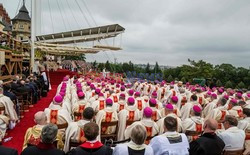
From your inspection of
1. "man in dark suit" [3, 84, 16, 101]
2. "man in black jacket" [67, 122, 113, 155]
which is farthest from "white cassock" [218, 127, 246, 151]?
"man in dark suit" [3, 84, 16, 101]

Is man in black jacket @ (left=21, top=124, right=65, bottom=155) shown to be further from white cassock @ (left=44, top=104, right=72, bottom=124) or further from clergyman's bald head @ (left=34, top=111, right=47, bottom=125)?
white cassock @ (left=44, top=104, right=72, bottom=124)

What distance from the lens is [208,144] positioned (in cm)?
373

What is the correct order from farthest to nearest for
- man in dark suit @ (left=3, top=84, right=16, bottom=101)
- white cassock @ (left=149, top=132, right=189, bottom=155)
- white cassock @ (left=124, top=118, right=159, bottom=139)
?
1. man in dark suit @ (left=3, top=84, right=16, bottom=101)
2. white cassock @ (left=124, top=118, right=159, bottom=139)
3. white cassock @ (left=149, top=132, right=189, bottom=155)

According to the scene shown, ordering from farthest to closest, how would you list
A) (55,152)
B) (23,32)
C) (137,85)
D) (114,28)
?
(23,32)
(114,28)
(137,85)
(55,152)

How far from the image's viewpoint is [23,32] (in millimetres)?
68938

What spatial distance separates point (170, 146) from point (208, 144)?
0.69 metres

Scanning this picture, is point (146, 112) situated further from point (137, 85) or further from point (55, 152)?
point (137, 85)

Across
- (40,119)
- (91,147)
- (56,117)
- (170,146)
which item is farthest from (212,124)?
(56,117)

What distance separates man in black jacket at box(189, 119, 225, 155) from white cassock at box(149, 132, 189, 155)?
16 centimetres

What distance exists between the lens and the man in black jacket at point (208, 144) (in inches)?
145

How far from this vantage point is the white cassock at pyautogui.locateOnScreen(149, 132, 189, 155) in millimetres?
3600

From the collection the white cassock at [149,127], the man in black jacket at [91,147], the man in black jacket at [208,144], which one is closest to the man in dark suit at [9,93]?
the white cassock at [149,127]

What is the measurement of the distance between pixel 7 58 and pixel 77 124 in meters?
10.4

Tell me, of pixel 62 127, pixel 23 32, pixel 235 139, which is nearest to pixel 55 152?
pixel 62 127
